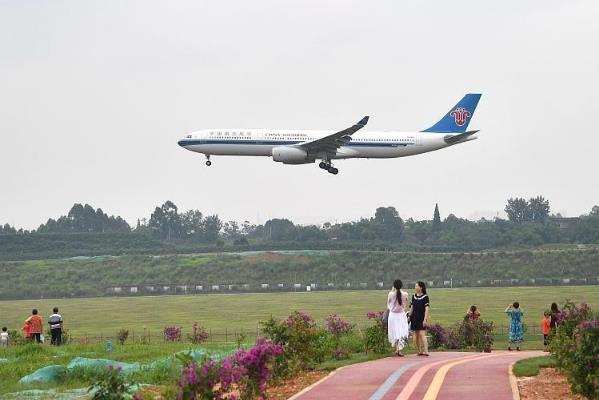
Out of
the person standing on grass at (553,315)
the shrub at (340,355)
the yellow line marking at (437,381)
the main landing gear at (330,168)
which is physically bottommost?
the yellow line marking at (437,381)

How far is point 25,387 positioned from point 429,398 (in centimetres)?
976

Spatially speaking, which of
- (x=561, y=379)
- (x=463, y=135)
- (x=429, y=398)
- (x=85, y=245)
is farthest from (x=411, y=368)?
(x=85, y=245)

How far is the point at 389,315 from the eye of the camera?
84.2ft

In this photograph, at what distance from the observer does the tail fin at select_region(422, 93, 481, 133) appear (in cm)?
7825

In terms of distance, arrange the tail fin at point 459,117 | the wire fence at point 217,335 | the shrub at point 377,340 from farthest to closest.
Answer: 1. the tail fin at point 459,117
2. the wire fence at point 217,335
3. the shrub at point 377,340

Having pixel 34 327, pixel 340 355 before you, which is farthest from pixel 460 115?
pixel 340 355

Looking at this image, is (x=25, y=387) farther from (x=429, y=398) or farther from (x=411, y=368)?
(x=429, y=398)

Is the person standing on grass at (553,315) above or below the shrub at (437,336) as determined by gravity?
above

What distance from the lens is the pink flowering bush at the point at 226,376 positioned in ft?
46.6

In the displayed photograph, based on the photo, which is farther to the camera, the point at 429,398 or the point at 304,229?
the point at 304,229

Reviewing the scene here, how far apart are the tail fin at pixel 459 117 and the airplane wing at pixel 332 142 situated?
396 inches

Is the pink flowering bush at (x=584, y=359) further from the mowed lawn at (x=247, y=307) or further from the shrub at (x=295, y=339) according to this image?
the mowed lawn at (x=247, y=307)

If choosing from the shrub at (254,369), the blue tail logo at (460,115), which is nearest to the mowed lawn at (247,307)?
the blue tail logo at (460,115)

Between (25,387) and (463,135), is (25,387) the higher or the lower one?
the lower one
